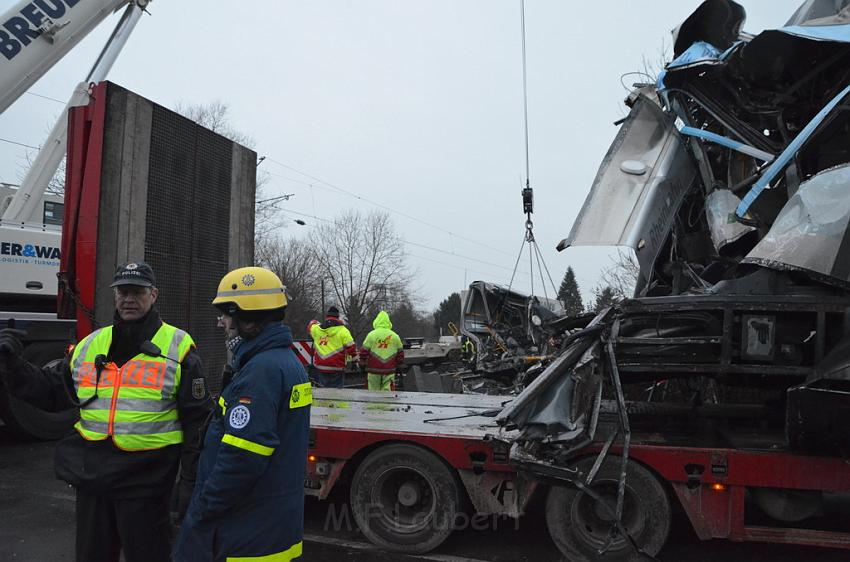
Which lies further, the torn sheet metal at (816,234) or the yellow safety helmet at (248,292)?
the torn sheet metal at (816,234)

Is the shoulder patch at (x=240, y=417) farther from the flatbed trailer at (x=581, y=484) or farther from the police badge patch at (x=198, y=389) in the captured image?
the flatbed trailer at (x=581, y=484)

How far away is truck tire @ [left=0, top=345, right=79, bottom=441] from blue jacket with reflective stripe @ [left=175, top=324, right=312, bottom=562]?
5334mm

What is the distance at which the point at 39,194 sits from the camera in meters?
8.66

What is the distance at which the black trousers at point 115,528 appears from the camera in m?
2.90

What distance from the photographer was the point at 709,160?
538cm

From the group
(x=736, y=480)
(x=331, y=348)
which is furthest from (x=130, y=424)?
(x=331, y=348)

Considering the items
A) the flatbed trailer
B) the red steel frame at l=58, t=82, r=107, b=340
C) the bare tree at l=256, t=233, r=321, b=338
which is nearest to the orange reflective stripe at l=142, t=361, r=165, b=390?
the flatbed trailer

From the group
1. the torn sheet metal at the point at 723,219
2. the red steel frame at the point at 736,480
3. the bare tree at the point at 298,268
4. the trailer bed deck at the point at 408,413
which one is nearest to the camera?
the red steel frame at the point at 736,480

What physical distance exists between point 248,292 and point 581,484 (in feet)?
8.00

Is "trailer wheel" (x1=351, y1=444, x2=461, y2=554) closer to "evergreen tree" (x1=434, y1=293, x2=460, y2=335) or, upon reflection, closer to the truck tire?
the truck tire

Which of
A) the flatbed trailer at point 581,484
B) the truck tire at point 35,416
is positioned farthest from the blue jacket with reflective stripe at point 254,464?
the truck tire at point 35,416

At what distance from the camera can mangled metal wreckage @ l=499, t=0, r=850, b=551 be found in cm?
391

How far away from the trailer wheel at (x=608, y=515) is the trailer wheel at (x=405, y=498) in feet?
2.55

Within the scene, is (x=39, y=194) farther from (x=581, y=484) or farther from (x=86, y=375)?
(x=581, y=484)
